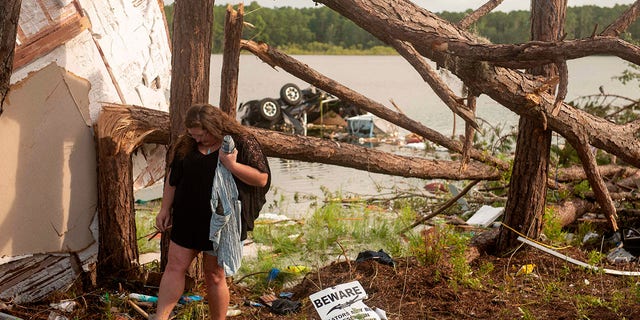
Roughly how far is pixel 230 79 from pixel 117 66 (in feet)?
2.98

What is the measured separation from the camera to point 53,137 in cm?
581

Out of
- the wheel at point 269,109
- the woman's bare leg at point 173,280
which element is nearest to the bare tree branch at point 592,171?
the woman's bare leg at point 173,280

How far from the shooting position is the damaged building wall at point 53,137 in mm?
5648

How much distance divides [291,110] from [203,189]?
13275mm

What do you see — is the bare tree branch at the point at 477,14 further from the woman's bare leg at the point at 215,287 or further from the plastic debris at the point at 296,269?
the woman's bare leg at the point at 215,287

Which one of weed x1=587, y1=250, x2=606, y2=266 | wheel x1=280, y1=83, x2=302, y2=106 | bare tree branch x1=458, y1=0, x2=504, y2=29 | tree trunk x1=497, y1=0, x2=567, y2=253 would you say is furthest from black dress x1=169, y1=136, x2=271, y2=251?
wheel x1=280, y1=83, x2=302, y2=106

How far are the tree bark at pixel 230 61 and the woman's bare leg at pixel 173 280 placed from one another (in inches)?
56.9

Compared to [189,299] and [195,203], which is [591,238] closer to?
[189,299]

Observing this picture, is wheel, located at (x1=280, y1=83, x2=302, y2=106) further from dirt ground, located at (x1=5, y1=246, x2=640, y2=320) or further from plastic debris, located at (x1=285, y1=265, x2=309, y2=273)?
dirt ground, located at (x1=5, y1=246, x2=640, y2=320)

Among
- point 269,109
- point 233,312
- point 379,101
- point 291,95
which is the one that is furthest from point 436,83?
point 379,101

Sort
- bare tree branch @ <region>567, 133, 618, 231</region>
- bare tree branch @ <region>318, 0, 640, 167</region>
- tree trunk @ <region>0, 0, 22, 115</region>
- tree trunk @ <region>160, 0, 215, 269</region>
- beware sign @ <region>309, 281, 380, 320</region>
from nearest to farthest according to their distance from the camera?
tree trunk @ <region>0, 0, 22, 115</region> < beware sign @ <region>309, 281, 380, 320</region> < bare tree branch @ <region>318, 0, 640, 167</region> < tree trunk @ <region>160, 0, 215, 269</region> < bare tree branch @ <region>567, 133, 618, 231</region>

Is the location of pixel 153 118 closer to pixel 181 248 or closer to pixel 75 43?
pixel 75 43

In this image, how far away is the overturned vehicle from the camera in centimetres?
1706

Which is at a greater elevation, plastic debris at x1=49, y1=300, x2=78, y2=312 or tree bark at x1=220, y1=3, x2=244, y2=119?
tree bark at x1=220, y1=3, x2=244, y2=119
